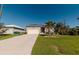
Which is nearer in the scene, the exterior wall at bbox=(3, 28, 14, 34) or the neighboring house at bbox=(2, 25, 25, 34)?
the neighboring house at bbox=(2, 25, 25, 34)

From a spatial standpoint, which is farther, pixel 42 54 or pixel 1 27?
pixel 1 27

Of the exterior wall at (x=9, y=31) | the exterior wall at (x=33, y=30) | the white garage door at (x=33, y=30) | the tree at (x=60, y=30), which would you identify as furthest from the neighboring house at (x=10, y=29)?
the tree at (x=60, y=30)

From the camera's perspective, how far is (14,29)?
439 inches

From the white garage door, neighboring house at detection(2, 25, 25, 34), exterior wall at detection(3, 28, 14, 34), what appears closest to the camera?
neighboring house at detection(2, 25, 25, 34)

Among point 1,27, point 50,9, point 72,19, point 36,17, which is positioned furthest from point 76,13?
point 1,27

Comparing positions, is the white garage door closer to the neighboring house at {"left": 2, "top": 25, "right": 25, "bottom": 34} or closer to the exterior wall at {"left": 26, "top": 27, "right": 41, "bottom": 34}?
the exterior wall at {"left": 26, "top": 27, "right": 41, "bottom": 34}

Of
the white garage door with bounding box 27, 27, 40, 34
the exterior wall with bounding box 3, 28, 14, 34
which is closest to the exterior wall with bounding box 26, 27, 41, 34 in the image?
the white garage door with bounding box 27, 27, 40, 34

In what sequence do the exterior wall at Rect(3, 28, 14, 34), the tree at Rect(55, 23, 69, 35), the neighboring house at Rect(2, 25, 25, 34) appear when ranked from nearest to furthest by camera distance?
the neighboring house at Rect(2, 25, 25, 34) → the exterior wall at Rect(3, 28, 14, 34) → the tree at Rect(55, 23, 69, 35)

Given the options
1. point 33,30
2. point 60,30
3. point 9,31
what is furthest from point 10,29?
point 60,30

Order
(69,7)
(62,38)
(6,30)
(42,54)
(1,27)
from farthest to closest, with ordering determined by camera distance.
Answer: (62,38), (1,27), (6,30), (69,7), (42,54)

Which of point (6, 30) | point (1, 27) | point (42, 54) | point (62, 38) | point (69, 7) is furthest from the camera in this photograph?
point (62, 38)

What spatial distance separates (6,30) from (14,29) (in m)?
0.49
